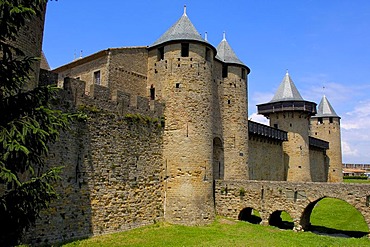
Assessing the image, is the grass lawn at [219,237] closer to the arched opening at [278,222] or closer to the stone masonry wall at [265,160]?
the arched opening at [278,222]

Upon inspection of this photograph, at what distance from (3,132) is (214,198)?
14.2m

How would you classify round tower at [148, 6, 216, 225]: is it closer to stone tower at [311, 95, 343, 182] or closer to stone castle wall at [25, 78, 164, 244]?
stone castle wall at [25, 78, 164, 244]

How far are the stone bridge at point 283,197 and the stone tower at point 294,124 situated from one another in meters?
11.0

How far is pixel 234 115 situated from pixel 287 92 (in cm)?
1198

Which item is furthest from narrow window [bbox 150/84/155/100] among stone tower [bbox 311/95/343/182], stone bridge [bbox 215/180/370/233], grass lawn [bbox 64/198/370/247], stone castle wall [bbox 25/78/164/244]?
stone tower [bbox 311/95/343/182]

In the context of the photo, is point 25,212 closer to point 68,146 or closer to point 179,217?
point 68,146

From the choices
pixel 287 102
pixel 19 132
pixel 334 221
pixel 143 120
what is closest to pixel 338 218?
pixel 334 221

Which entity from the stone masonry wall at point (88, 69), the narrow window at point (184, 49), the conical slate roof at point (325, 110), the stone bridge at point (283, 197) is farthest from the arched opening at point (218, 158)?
the conical slate roof at point (325, 110)

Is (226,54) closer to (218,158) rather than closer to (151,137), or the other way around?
(218,158)

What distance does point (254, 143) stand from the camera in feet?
80.7

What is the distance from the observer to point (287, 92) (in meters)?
30.7

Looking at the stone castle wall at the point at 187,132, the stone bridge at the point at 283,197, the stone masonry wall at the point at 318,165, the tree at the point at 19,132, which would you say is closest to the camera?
the tree at the point at 19,132

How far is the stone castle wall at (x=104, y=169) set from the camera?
12181 millimetres

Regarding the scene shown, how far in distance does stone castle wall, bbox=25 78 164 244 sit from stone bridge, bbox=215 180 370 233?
401cm
